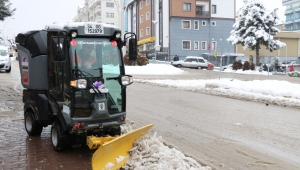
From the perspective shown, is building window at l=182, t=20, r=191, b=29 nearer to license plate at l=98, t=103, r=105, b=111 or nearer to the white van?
the white van

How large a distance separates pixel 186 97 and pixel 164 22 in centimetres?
4098

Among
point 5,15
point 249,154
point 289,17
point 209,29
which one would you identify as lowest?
point 249,154

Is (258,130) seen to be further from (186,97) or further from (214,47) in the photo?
(214,47)

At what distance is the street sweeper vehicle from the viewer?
5738 mm

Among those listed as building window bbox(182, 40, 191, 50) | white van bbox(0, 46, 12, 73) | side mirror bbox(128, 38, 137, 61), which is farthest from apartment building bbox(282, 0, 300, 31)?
side mirror bbox(128, 38, 137, 61)

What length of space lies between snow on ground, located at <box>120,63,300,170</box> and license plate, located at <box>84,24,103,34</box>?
6.41 ft

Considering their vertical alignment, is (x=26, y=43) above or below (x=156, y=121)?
above

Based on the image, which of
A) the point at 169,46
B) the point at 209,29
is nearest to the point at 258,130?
the point at 169,46

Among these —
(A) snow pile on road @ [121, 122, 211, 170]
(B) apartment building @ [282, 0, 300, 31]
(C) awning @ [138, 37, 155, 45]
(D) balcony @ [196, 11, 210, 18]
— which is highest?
(B) apartment building @ [282, 0, 300, 31]

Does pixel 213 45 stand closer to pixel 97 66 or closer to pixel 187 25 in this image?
pixel 187 25

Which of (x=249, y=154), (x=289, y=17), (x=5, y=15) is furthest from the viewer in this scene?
(x=289, y=17)

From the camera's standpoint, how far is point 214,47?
188 feet

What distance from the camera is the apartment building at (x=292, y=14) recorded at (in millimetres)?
91081

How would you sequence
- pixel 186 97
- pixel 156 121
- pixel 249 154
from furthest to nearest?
1. pixel 186 97
2. pixel 156 121
3. pixel 249 154
